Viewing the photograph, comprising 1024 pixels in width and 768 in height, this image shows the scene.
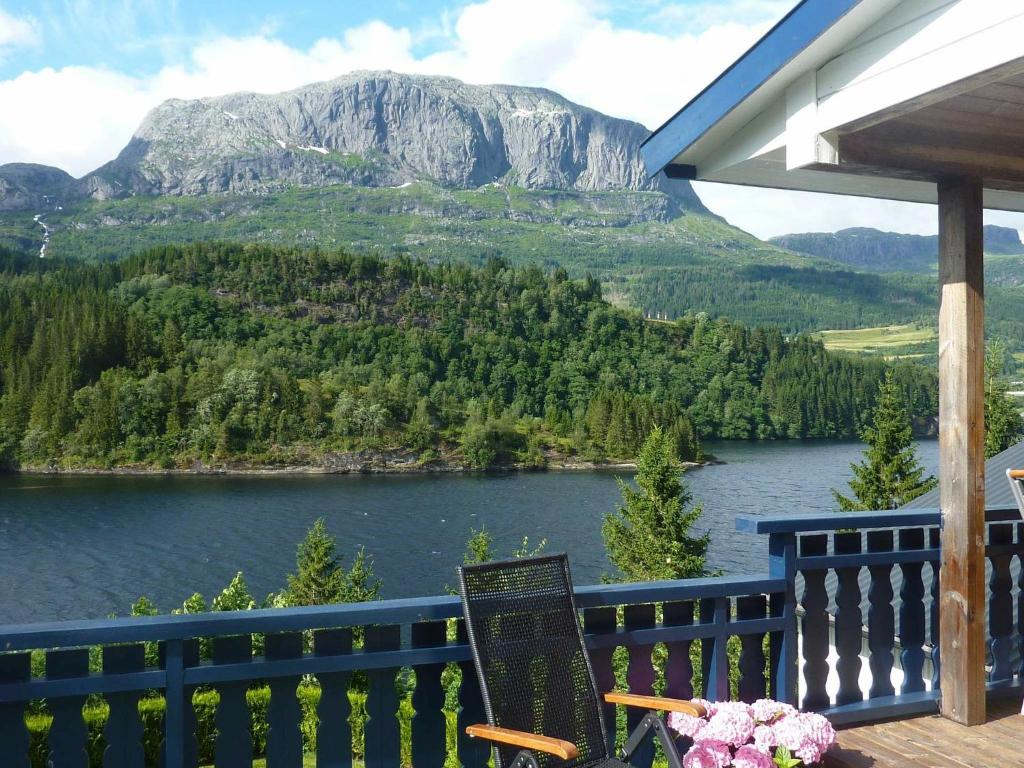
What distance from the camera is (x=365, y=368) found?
278 ft

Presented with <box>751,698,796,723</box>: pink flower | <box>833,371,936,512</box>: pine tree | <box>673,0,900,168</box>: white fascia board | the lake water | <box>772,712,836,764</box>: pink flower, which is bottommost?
the lake water

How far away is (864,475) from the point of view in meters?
36.1

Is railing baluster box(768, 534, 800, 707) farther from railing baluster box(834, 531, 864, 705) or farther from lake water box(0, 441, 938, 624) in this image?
lake water box(0, 441, 938, 624)

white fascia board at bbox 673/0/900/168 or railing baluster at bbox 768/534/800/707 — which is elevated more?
white fascia board at bbox 673/0/900/168

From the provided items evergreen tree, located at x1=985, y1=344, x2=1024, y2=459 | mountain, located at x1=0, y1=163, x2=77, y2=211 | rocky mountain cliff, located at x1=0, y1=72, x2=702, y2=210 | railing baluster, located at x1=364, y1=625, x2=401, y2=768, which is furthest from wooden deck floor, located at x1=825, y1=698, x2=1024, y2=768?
mountain, located at x1=0, y1=163, x2=77, y2=211

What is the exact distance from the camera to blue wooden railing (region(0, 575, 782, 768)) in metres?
1.93

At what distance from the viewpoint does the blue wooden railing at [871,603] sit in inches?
111

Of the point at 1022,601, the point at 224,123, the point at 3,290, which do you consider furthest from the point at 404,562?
the point at 224,123

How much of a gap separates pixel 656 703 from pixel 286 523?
42.6 metres

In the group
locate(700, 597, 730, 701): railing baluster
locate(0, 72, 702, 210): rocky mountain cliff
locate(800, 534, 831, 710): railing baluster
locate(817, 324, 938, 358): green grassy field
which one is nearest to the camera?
locate(700, 597, 730, 701): railing baluster

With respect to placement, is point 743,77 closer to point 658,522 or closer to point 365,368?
point 658,522

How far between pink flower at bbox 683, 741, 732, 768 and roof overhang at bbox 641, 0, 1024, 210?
66.1 inches

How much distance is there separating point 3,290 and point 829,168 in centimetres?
9586

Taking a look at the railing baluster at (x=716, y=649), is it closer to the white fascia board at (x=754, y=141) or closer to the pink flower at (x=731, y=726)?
the pink flower at (x=731, y=726)
